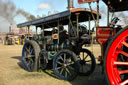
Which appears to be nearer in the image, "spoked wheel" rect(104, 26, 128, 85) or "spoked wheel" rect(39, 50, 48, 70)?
"spoked wheel" rect(104, 26, 128, 85)

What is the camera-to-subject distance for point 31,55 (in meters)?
6.29

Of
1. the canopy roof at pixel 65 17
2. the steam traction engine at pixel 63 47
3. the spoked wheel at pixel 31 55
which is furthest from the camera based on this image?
the spoked wheel at pixel 31 55

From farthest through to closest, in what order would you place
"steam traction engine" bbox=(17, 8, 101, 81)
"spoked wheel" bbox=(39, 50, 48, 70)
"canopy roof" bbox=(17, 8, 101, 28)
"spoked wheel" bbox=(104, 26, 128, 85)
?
"spoked wheel" bbox=(39, 50, 48, 70), "canopy roof" bbox=(17, 8, 101, 28), "steam traction engine" bbox=(17, 8, 101, 81), "spoked wheel" bbox=(104, 26, 128, 85)

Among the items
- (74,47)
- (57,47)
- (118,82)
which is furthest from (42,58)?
(118,82)

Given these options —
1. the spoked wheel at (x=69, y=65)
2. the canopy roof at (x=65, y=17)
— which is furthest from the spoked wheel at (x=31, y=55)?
the spoked wheel at (x=69, y=65)

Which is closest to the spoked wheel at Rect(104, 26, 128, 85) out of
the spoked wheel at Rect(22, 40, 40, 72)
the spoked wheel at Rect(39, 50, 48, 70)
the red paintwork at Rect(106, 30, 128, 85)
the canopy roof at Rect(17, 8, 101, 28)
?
the red paintwork at Rect(106, 30, 128, 85)

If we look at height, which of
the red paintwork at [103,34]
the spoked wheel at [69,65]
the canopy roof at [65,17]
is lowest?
the spoked wheel at [69,65]

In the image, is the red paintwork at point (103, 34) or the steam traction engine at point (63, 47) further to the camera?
the steam traction engine at point (63, 47)

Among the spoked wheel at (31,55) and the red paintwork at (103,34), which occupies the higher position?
the red paintwork at (103,34)

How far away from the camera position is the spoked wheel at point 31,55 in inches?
236

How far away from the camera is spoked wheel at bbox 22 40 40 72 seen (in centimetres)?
600

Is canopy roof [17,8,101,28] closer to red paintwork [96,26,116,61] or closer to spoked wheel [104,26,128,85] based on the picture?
red paintwork [96,26,116,61]

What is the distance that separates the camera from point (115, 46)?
2.67 m

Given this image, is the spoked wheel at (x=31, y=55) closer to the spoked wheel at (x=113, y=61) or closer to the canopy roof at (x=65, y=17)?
the canopy roof at (x=65, y=17)
